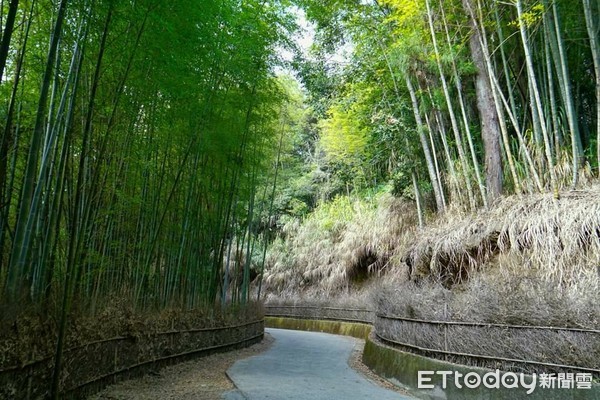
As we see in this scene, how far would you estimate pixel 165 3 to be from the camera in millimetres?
3795

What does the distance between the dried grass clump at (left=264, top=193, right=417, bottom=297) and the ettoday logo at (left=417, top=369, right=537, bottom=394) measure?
562cm

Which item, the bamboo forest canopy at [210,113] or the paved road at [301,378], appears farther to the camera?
the paved road at [301,378]

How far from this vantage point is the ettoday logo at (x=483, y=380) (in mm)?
3457

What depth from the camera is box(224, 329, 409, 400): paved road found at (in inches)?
172

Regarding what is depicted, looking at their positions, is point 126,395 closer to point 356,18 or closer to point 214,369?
point 214,369

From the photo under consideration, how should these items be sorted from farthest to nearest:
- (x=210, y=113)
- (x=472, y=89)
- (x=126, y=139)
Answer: (x=472, y=89) < (x=210, y=113) < (x=126, y=139)

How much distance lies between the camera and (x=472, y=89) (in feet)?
28.6

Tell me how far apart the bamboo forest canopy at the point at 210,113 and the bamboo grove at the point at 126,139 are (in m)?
0.03

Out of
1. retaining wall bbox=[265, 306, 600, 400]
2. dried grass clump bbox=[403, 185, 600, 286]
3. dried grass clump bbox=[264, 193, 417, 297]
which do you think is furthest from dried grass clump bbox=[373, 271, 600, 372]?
dried grass clump bbox=[264, 193, 417, 297]

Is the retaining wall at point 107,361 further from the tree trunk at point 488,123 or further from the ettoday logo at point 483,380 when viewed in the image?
the tree trunk at point 488,123

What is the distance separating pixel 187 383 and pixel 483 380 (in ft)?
9.90

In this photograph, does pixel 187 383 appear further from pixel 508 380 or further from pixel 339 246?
pixel 339 246

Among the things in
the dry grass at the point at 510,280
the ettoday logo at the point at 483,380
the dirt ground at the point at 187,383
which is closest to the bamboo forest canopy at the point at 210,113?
the dry grass at the point at 510,280

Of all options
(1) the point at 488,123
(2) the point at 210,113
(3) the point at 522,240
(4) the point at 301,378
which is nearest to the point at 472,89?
(1) the point at 488,123
